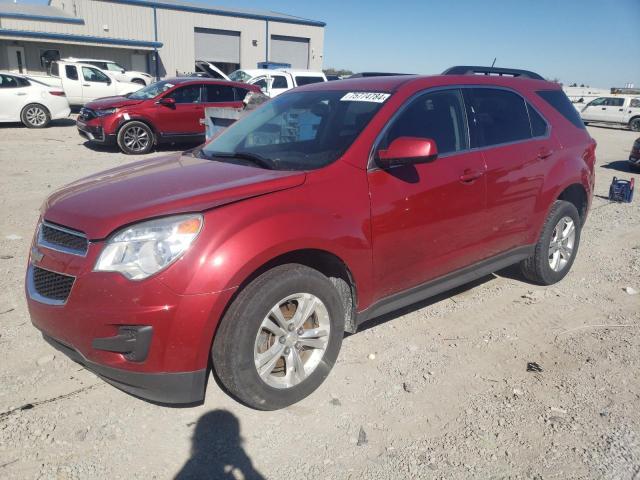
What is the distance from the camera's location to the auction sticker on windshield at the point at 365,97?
345 centimetres

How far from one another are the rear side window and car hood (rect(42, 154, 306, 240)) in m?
2.83

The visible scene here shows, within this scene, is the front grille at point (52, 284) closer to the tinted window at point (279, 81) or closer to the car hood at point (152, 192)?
the car hood at point (152, 192)

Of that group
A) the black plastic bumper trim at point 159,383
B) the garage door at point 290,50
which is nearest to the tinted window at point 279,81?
the black plastic bumper trim at point 159,383

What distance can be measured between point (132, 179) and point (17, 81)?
1401 cm

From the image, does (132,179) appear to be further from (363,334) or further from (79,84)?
(79,84)

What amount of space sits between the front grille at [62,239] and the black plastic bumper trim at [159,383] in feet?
1.71

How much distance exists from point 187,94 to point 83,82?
8.43 metres

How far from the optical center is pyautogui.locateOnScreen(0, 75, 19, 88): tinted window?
14.2 meters

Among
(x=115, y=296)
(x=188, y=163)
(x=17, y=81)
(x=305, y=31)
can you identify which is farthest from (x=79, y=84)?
(x=305, y=31)

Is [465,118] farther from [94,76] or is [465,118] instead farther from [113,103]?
[94,76]

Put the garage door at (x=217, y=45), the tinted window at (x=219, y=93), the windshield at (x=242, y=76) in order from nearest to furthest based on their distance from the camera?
the tinted window at (x=219, y=93) < the windshield at (x=242, y=76) < the garage door at (x=217, y=45)

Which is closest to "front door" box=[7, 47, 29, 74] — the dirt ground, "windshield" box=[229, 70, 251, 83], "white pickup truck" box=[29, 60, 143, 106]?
"white pickup truck" box=[29, 60, 143, 106]

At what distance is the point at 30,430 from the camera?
8.75 ft

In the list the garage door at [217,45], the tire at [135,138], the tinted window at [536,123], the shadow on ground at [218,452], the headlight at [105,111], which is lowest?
the shadow on ground at [218,452]
